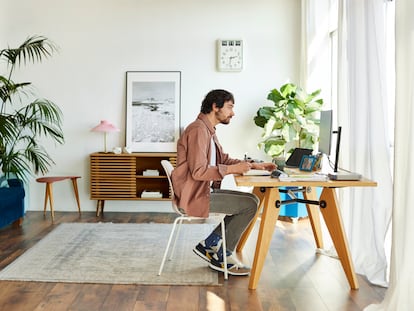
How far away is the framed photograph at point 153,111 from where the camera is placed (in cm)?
560

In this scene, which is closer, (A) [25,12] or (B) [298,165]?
(B) [298,165]

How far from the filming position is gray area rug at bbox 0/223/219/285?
127 inches

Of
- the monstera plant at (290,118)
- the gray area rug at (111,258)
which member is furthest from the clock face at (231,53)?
the gray area rug at (111,258)

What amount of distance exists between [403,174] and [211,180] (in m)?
1.19

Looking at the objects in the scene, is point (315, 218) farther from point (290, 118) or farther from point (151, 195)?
point (151, 195)

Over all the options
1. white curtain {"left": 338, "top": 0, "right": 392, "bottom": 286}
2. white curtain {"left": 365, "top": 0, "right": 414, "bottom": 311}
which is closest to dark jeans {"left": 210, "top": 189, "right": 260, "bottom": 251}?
white curtain {"left": 338, "top": 0, "right": 392, "bottom": 286}

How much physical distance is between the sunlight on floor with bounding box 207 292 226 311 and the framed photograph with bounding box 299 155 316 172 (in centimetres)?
115

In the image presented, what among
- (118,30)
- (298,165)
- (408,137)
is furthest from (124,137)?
(408,137)

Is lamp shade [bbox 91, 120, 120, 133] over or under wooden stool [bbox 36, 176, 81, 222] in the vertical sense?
over

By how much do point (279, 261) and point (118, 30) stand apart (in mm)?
3548

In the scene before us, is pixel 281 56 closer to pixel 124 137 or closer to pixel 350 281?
pixel 124 137

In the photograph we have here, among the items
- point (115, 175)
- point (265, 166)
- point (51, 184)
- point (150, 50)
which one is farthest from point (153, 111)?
point (265, 166)

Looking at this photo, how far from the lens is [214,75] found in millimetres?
5645

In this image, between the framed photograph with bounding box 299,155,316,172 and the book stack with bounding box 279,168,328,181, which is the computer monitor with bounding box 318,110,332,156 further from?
the book stack with bounding box 279,168,328,181
